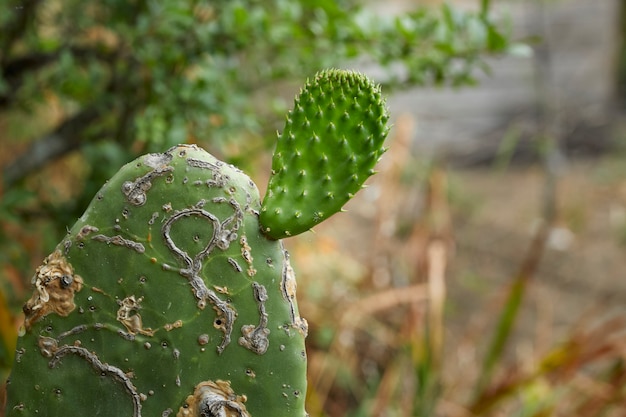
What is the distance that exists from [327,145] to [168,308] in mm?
262

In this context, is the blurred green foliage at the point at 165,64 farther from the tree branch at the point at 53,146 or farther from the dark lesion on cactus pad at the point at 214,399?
the dark lesion on cactus pad at the point at 214,399

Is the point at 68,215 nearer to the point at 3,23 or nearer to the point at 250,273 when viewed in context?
the point at 3,23

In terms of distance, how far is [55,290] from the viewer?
848mm

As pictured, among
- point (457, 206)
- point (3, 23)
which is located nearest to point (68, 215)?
point (3, 23)

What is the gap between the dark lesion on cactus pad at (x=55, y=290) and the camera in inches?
33.3

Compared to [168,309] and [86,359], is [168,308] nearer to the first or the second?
[168,309]

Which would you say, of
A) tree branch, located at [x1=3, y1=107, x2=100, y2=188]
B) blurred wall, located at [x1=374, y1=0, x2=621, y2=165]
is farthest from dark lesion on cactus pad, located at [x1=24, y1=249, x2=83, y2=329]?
blurred wall, located at [x1=374, y1=0, x2=621, y2=165]

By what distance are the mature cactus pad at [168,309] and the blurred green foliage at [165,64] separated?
2.86 feet

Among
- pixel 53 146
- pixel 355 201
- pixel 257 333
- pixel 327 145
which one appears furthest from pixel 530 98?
pixel 257 333

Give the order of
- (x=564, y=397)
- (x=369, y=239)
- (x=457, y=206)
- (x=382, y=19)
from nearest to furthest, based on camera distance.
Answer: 1. (x=382, y=19)
2. (x=564, y=397)
3. (x=369, y=239)
4. (x=457, y=206)

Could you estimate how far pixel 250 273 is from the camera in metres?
0.84

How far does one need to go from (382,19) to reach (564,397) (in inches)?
58.9

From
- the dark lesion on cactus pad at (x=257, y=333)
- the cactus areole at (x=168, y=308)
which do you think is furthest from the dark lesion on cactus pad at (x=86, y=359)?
the dark lesion on cactus pad at (x=257, y=333)

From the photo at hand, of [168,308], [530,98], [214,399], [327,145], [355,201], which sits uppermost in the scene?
[327,145]
